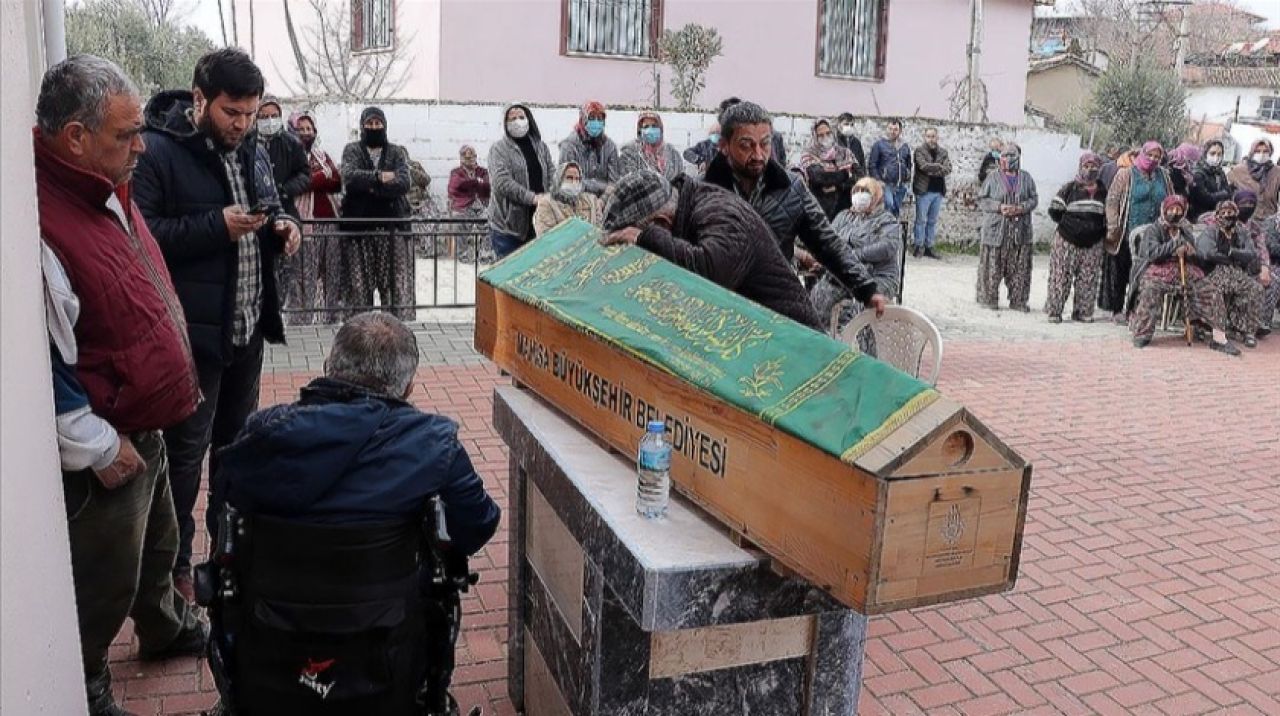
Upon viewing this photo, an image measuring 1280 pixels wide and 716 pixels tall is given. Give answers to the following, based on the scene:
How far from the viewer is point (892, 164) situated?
15.9 m

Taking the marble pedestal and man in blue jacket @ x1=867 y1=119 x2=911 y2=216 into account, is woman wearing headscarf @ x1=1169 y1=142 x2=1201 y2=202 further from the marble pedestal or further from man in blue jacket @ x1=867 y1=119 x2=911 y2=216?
the marble pedestal

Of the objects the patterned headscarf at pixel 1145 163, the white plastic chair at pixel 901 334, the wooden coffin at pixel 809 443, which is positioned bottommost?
the white plastic chair at pixel 901 334

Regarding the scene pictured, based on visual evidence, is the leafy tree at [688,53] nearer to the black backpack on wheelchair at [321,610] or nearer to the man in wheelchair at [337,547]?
the man in wheelchair at [337,547]

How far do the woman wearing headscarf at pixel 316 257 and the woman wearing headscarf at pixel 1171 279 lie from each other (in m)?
7.42

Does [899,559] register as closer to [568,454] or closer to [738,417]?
[738,417]

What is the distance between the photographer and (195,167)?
3840mm

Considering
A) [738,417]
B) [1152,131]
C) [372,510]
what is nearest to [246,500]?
[372,510]

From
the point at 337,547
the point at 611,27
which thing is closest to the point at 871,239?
the point at 337,547

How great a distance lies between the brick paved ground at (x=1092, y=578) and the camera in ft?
12.8

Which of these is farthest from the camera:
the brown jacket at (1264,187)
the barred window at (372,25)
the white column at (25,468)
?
the barred window at (372,25)

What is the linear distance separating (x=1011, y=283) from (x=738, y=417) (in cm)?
1057

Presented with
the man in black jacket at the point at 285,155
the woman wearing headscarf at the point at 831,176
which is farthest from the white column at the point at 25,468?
the woman wearing headscarf at the point at 831,176

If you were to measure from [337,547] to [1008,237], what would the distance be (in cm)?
1073

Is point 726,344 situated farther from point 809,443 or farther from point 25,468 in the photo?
point 25,468
